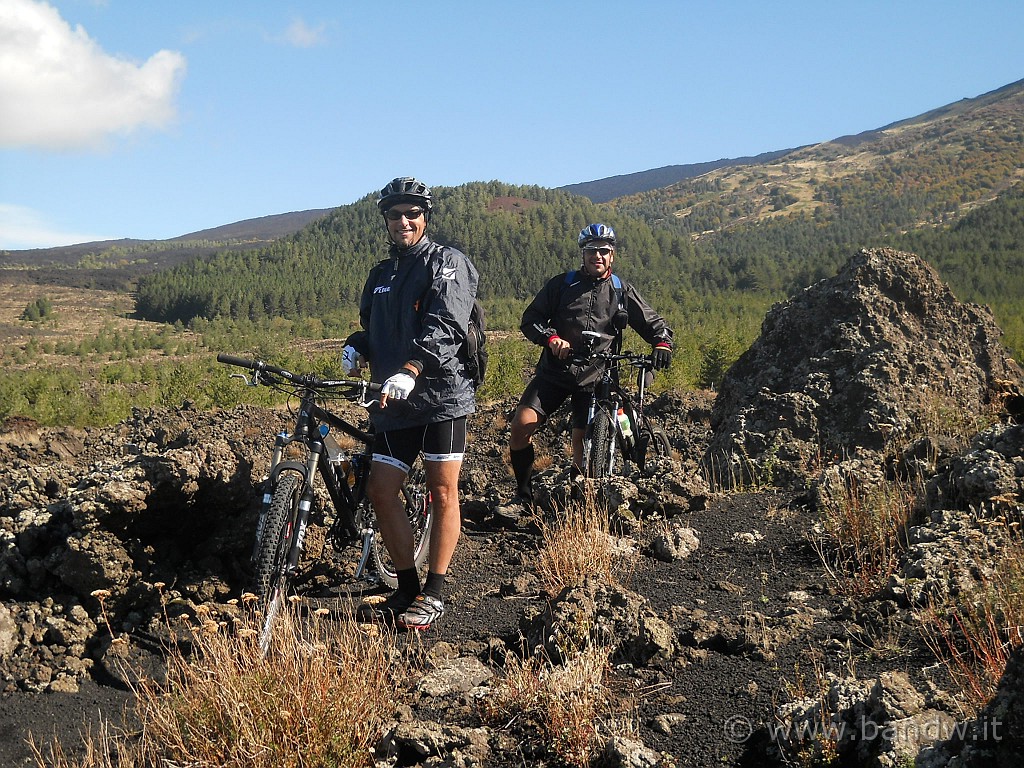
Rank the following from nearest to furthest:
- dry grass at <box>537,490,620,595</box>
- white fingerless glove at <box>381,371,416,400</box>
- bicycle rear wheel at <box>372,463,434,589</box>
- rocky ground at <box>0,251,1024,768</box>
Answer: rocky ground at <box>0,251,1024,768</box>, white fingerless glove at <box>381,371,416,400</box>, dry grass at <box>537,490,620,595</box>, bicycle rear wheel at <box>372,463,434,589</box>

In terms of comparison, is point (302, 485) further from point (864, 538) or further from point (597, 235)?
point (864, 538)

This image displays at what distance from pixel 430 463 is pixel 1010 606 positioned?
229 cm

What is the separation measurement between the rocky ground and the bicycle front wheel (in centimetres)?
23

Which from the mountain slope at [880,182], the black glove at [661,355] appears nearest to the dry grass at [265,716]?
the black glove at [661,355]

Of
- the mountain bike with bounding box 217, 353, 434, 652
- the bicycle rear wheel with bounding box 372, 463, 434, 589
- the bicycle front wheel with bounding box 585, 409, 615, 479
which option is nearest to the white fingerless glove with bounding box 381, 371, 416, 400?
the mountain bike with bounding box 217, 353, 434, 652

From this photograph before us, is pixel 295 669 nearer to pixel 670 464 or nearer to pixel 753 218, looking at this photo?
pixel 670 464

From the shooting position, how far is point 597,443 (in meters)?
5.41

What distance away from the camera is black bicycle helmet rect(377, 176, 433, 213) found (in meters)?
3.70

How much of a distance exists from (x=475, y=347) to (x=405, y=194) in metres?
0.76

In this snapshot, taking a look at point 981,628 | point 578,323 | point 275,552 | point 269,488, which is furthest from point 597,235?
point 981,628

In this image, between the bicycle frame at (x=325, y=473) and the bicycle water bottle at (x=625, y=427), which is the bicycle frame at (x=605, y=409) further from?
the bicycle frame at (x=325, y=473)

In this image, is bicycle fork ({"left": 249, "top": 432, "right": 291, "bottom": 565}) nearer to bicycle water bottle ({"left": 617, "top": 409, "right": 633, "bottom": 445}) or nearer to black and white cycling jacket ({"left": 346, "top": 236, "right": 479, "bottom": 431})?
black and white cycling jacket ({"left": 346, "top": 236, "right": 479, "bottom": 431})

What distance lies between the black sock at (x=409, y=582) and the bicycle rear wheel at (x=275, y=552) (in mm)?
575

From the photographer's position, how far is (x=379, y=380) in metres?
3.74
